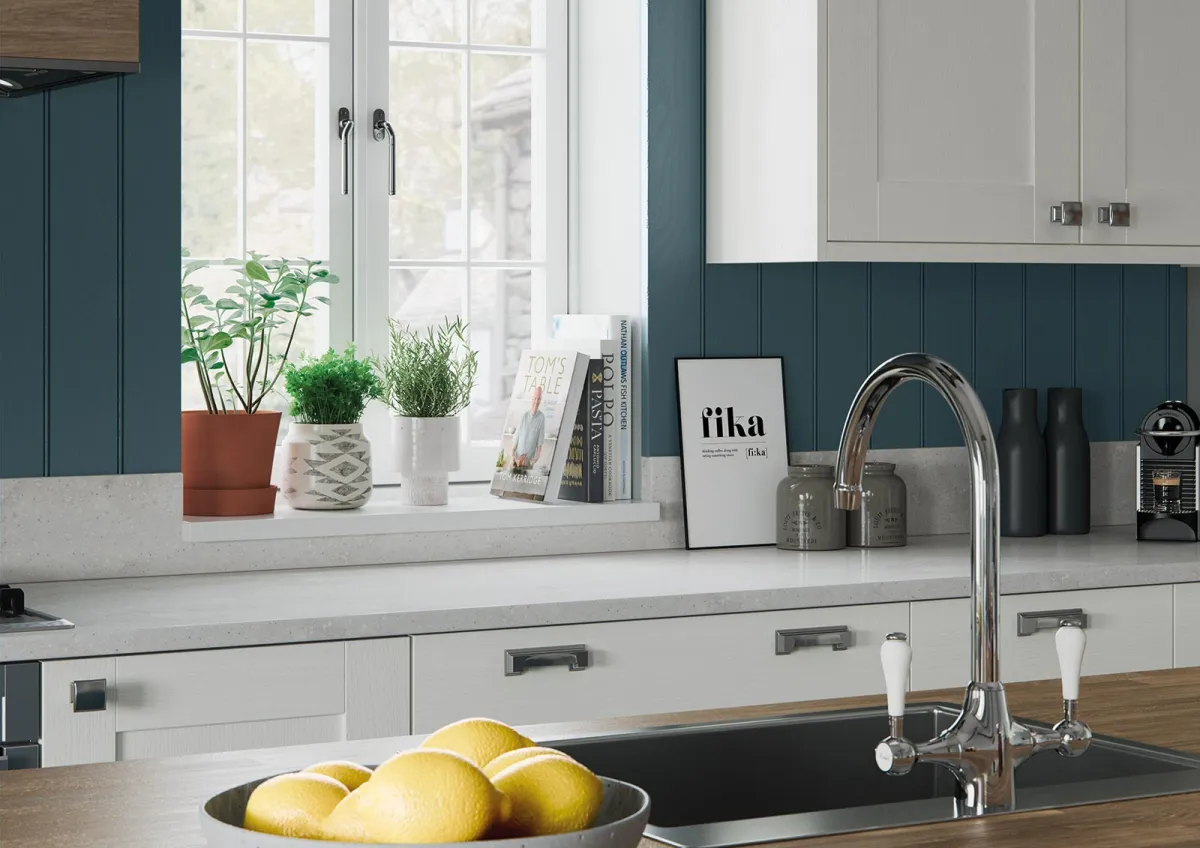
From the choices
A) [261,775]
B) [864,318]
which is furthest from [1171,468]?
[261,775]

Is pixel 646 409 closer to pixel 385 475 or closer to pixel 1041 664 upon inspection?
pixel 385 475

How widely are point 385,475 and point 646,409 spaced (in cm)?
57

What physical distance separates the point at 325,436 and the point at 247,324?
0.26 m

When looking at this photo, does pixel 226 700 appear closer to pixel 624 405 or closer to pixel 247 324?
pixel 247 324

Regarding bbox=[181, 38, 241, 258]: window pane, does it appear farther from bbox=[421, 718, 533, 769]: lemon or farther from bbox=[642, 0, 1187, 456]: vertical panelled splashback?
bbox=[421, 718, 533, 769]: lemon

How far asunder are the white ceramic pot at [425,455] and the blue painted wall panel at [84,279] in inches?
21.9

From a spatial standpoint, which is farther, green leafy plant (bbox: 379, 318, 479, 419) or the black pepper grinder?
the black pepper grinder

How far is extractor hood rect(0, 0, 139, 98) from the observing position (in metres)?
2.28

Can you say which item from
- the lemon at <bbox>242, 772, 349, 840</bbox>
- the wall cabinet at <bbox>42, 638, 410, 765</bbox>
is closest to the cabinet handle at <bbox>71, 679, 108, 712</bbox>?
the wall cabinet at <bbox>42, 638, 410, 765</bbox>

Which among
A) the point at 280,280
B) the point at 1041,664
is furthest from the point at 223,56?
the point at 1041,664

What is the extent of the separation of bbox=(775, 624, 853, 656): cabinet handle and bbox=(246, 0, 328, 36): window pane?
61.4 inches

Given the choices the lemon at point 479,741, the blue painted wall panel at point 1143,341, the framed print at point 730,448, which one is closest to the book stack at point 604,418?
the framed print at point 730,448

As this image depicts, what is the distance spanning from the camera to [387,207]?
10.8ft

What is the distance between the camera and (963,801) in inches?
52.3
